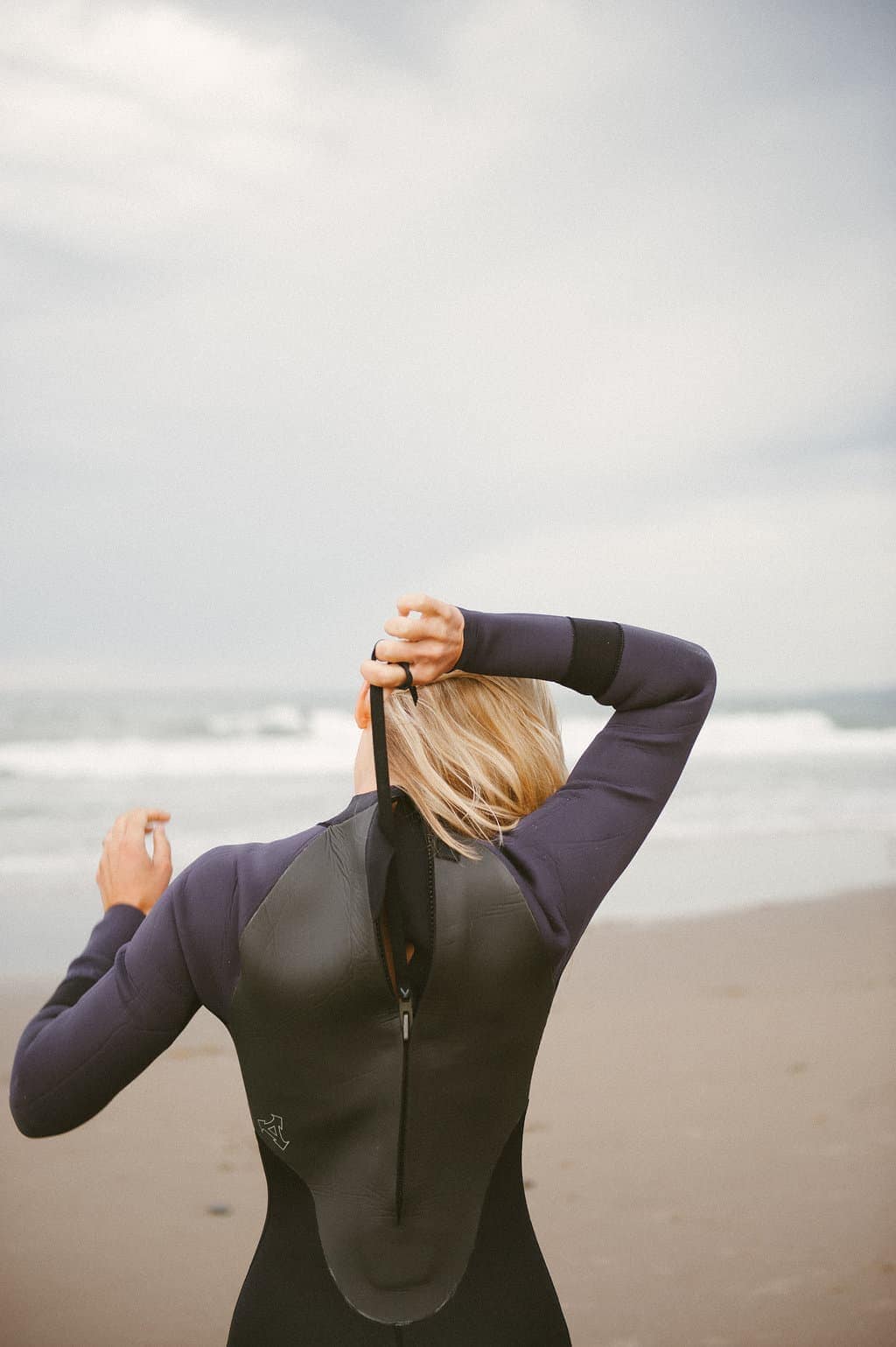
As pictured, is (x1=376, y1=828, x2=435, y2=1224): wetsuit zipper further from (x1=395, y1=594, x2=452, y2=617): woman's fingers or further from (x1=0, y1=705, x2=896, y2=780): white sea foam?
(x1=0, y1=705, x2=896, y2=780): white sea foam

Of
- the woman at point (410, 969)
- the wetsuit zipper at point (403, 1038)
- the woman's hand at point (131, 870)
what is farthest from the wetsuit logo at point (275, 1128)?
the woman's hand at point (131, 870)

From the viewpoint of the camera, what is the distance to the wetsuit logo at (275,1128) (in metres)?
1.21

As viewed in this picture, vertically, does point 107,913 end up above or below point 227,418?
below

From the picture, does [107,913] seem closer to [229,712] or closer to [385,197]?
[385,197]

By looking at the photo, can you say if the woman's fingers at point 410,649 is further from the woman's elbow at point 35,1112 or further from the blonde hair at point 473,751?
the woman's elbow at point 35,1112

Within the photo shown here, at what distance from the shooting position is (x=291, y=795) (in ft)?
40.5

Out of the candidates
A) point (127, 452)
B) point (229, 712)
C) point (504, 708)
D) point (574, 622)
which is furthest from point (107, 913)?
point (229, 712)

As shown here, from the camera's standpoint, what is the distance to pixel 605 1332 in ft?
9.82

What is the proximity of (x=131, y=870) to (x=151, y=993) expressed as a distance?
10.1 inches

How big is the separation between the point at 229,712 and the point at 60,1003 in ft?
72.0

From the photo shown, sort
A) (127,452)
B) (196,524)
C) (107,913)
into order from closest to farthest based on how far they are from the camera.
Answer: (107,913)
(127,452)
(196,524)

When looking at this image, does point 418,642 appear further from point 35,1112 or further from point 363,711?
point 35,1112

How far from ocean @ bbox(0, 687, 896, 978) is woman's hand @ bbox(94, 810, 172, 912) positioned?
5.06 m

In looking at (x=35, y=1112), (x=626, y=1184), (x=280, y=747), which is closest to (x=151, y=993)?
(x=35, y=1112)
